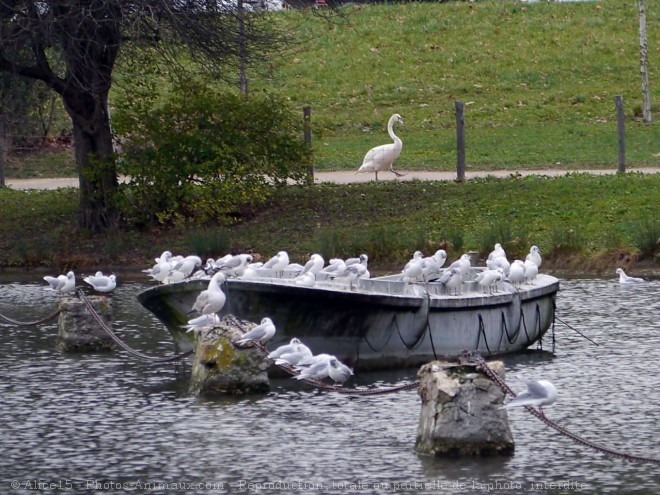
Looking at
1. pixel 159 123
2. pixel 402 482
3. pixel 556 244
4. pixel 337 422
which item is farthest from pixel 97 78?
pixel 402 482

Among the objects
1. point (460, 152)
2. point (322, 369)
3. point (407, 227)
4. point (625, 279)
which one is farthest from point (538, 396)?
point (460, 152)

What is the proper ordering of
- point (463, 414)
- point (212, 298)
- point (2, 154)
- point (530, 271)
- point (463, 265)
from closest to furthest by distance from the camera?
1. point (463, 414)
2. point (212, 298)
3. point (463, 265)
4. point (530, 271)
5. point (2, 154)

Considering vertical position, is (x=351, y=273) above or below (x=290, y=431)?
above

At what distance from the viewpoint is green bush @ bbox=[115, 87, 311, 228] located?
25.5 m

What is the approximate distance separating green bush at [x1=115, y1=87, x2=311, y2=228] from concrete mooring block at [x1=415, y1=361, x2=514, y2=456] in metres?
14.1

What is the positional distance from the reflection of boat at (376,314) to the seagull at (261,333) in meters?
0.92

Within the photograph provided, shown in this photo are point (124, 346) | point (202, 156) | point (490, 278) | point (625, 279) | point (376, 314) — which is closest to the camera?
point (376, 314)

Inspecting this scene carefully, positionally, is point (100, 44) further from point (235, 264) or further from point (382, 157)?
point (235, 264)

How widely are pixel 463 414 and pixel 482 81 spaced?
32.3 meters

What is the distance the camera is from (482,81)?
43.1 m

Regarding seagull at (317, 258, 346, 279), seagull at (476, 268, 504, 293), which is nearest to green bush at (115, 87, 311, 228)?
seagull at (317, 258, 346, 279)

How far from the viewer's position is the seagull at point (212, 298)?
15008mm

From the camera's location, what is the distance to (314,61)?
47375 mm

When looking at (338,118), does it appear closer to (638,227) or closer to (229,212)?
(229,212)
